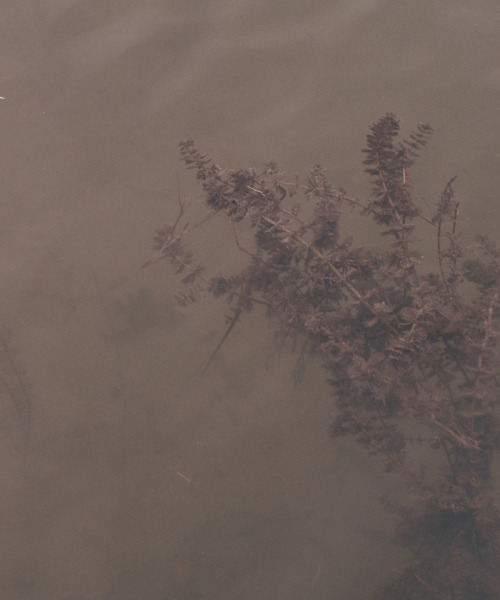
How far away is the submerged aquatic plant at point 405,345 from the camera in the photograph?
10.0 feet

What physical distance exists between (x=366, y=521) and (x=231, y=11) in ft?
14.1

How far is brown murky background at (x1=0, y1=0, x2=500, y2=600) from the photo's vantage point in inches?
136

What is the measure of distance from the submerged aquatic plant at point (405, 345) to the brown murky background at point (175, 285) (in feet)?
1.15

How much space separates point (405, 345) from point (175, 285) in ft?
5.78

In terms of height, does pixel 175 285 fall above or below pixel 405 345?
below

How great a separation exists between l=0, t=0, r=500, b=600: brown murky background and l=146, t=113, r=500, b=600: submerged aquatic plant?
13.8 inches

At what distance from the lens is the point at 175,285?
12.5 ft

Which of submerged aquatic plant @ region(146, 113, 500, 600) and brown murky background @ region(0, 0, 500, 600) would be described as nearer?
submerged aquatic plant @ region(146, 113, 500, 600)

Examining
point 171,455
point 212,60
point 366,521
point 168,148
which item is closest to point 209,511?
point 171,455

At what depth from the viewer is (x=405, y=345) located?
2.91 meters

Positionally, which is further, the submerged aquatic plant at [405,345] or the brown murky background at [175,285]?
the brown murky background at [175,285]

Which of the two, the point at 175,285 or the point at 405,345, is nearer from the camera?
the point at 405,345

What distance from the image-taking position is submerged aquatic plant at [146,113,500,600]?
120 inches

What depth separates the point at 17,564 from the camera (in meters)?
3.38
